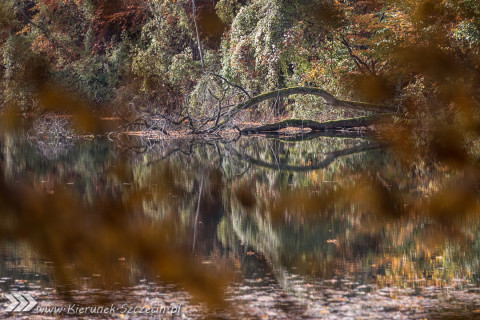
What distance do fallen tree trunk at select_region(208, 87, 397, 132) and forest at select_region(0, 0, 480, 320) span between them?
106 millimetres

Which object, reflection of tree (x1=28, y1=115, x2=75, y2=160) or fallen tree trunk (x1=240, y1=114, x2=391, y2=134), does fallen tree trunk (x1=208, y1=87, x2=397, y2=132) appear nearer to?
fallen tree trunk (x1=240, y1=114, x2=391, y2=134)

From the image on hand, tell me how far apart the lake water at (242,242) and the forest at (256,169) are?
0.9 inches

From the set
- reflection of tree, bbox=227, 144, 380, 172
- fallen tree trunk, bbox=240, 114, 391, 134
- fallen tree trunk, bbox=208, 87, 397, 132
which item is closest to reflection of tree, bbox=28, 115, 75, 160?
fallen tree trunk, bbox=208, 87, 397, 132

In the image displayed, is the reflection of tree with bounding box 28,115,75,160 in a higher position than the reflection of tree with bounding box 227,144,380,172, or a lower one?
higher

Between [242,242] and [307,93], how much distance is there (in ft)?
39.3

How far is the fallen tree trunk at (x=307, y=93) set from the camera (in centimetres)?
1706

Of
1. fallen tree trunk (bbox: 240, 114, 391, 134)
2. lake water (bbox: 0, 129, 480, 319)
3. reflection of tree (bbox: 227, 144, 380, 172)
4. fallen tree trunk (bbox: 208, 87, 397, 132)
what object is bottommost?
lake water (bbox: 0, 129, 480, 319)

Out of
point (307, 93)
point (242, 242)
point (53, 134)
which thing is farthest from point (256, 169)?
point (53, 134)

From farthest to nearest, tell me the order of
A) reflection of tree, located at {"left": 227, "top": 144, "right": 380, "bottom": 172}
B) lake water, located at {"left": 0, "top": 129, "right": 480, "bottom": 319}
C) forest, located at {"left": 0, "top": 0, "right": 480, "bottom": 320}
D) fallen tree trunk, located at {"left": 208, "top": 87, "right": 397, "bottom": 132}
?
fallen tree trunk, located at {"left": 208, "top": 87, "right": 397, "bottom": 132}, reflection of tree, located at {"left": 227, "top": 144, "right": 380, "bottom": 172}, forest, located at {"left": 0, "top": 0, "right": 480, "bottom": 320}, lake water, located at {"left": 0, "top": 129, "right": 480, "bottom": 319}

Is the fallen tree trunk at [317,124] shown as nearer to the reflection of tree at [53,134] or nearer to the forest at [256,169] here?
the forest at [256,169]

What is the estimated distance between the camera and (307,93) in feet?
57.0

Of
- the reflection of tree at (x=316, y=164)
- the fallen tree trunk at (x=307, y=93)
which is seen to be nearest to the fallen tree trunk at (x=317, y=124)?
the fallen tree trunk at (x=307, y=93)

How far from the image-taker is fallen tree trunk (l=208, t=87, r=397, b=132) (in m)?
17.1

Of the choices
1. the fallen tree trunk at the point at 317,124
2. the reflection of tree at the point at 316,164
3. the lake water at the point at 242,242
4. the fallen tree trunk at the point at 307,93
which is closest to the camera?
the lake water at the point at 242,242
